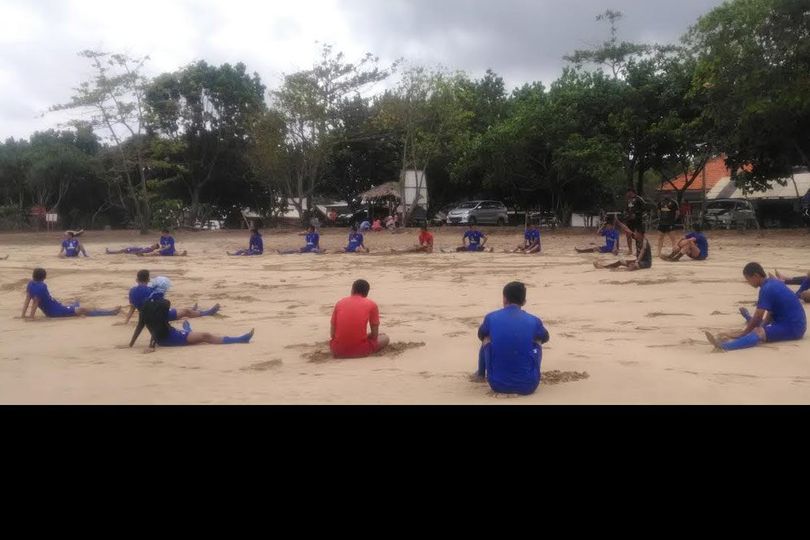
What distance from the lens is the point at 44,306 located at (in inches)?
434

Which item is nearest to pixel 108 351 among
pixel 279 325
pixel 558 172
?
pixel 279 325

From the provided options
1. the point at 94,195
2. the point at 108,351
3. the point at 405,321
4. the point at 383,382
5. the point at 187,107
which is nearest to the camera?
the point at 383,382

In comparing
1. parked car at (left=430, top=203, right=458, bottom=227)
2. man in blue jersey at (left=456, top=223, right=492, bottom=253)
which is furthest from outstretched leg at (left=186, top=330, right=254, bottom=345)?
parked car at (left=430, top=203, right=458, bottom=227)

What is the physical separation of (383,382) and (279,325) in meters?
3.97

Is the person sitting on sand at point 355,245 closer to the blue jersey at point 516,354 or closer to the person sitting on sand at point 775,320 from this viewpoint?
the person sitting on sand at point 775,320

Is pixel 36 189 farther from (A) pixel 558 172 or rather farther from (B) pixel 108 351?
(B) pixel 108 351

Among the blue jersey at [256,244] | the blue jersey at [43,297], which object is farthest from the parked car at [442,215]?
the blue jersey at [43,297]

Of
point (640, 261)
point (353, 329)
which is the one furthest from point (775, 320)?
point (640, 261)

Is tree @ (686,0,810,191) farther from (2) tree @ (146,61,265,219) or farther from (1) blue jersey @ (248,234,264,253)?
(2) tree @ (146,61,265,219)

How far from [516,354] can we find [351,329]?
89.3 inches

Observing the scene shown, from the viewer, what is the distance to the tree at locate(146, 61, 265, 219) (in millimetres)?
38969

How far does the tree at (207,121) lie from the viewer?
128ft
